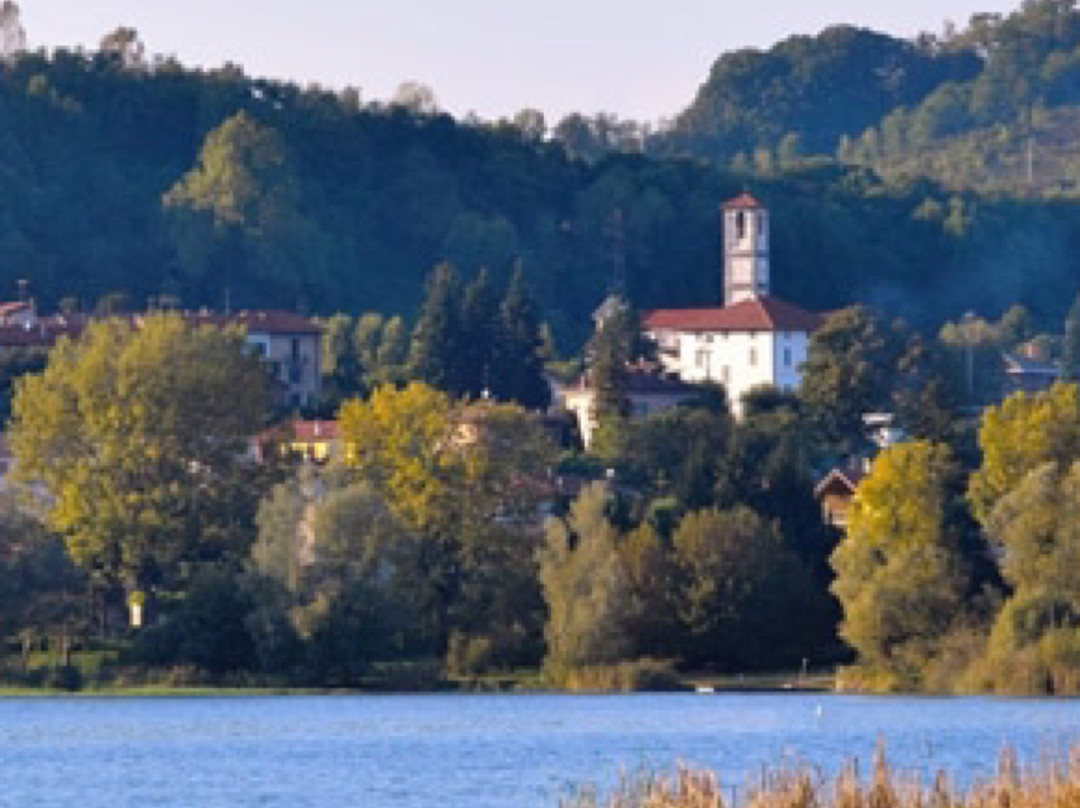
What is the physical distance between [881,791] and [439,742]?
92.7 ft

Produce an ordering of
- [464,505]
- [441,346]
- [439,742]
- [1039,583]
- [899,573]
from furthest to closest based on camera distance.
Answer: [441,346] < [464,505] < [899,573] < [1039,583] < [439,742]

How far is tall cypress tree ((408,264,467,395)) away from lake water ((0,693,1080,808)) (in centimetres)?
4235

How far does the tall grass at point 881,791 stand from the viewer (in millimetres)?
25453

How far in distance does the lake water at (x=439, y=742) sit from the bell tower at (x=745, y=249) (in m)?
87.6

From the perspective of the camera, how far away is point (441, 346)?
11281 cm

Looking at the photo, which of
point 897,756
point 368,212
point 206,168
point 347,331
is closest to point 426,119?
point 368,212

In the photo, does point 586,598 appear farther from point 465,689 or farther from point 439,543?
point 439,543

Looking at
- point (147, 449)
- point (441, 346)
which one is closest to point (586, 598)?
point (147, 449)

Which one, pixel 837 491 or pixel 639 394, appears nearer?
pixel 837 491

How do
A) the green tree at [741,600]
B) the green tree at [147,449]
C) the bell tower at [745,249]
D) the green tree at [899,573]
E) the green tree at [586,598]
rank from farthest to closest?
the bell tower at [745,249], the green tree at [147,449], the green tree at [741,600], the green tree at [586,598], the green tree at [899,573]

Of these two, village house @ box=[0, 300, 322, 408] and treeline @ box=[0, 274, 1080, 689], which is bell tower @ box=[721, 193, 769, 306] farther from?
treeline @ box=[0, 274, 1080, 689]

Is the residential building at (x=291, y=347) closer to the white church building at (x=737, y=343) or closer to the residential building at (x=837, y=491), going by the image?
the white church building at (x=737, y=343)

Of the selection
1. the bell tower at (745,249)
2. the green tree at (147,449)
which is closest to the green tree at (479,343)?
the green tree at (147,449)

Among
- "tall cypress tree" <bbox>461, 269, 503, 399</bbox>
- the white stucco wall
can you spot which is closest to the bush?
"tall cypress tree" <bbox>461, 269, 503, 399</bbox>
